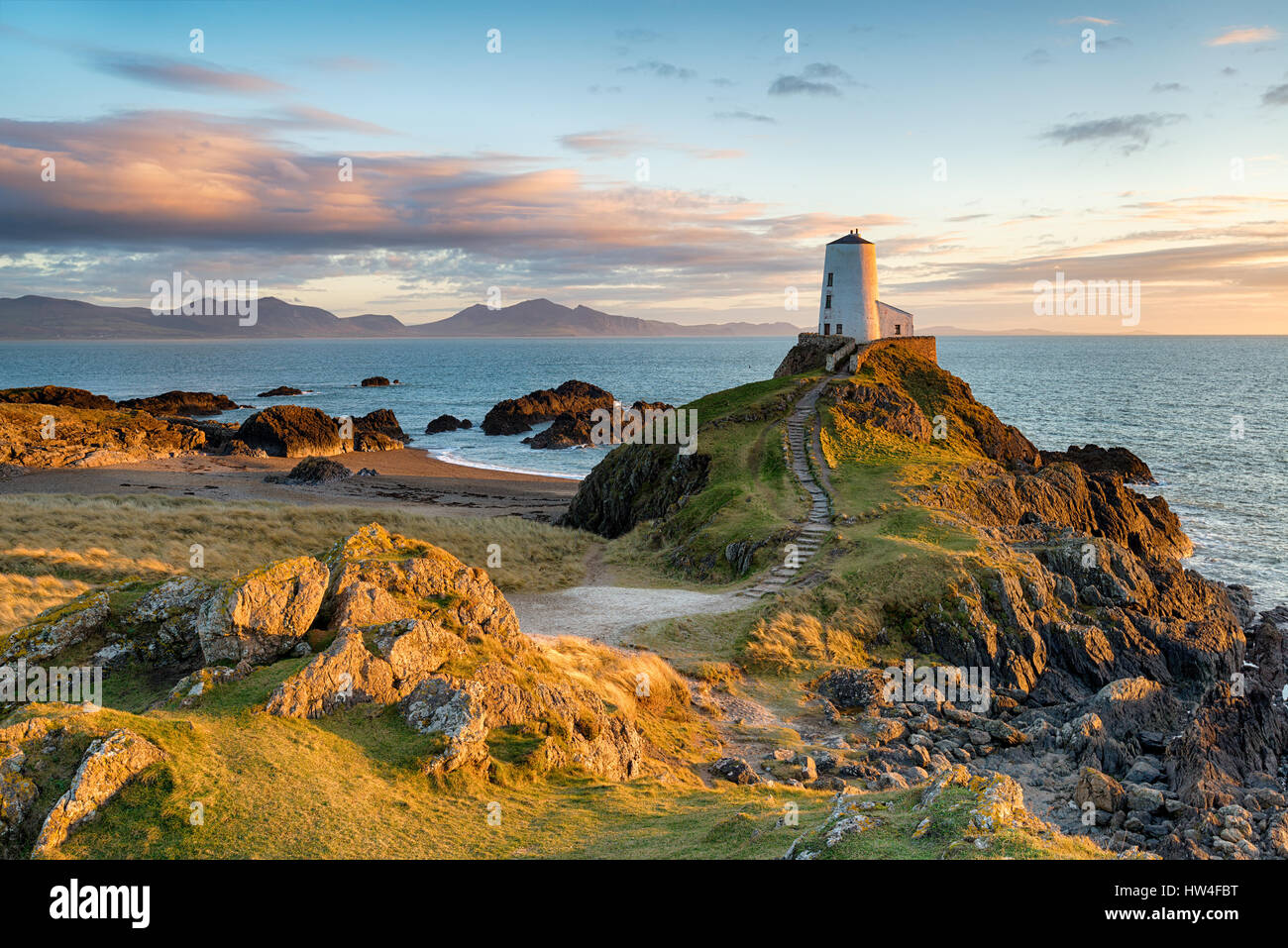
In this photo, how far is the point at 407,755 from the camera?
14.0 meters

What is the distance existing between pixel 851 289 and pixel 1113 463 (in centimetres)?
2993

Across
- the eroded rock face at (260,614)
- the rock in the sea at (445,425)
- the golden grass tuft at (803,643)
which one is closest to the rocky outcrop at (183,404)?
the rock in the sea at (445,425)

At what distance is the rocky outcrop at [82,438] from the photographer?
7331 centimetres

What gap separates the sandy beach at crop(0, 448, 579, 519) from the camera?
196 ft

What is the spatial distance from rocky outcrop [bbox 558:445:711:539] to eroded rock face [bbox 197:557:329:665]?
97.7ft

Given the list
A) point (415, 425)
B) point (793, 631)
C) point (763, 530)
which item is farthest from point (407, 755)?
point (415, 425)

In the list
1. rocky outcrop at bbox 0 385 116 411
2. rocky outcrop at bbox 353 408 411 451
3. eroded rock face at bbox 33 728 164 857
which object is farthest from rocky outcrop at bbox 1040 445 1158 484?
rocky outcrop at bbox 0 385 116 411

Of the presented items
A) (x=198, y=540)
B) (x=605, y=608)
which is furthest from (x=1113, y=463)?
(x=198, y=540)

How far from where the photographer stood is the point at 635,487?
49844 millimetres

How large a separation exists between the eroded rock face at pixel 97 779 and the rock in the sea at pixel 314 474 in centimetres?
6123

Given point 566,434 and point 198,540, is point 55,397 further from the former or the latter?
point 198,540

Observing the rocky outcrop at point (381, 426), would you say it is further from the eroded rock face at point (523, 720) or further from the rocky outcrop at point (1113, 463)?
the eroded rock face at point (523, 720)
